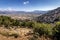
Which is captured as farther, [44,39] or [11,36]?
[11,36]

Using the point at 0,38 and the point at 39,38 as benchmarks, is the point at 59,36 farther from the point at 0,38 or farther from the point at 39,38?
the point at 0,38

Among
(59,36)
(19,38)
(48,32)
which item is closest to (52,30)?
(48,32)

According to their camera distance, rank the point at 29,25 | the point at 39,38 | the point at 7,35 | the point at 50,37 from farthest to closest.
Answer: the point at 29,25
the point at 7,35
the point at 50,37
the point at 39,38

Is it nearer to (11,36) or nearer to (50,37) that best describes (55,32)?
(50,37)

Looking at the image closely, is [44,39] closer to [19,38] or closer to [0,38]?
[19,38]

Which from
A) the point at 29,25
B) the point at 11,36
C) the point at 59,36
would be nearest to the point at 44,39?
the point at 59,36

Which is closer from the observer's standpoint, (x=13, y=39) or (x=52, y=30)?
(x=13, y=39)

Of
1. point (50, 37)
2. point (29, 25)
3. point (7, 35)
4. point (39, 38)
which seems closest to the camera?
point (39, 38)

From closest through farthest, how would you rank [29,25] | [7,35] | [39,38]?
[39,38] → [7,35] → [29,25]

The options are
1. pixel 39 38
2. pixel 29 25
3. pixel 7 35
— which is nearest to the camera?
pixel 39 38
